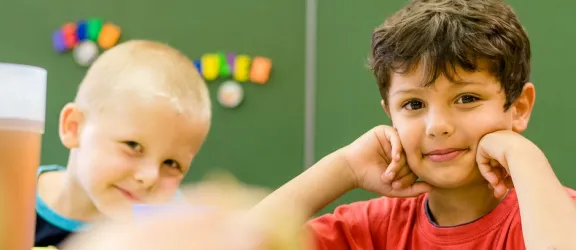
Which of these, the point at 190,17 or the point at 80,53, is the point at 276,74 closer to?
the point at 190,17

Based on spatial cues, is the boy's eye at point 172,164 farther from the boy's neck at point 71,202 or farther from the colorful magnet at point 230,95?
the colorful magnet at point 230,95

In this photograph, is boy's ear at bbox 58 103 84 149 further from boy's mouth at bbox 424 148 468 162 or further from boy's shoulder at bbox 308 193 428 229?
boy's mouth at bbox 424 148 468 162

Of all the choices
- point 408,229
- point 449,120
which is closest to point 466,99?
point 449,120

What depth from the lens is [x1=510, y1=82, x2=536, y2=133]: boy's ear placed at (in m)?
1.04

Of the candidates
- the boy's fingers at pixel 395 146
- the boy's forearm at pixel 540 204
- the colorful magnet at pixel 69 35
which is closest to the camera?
the boy's forearm at pixel 540 204

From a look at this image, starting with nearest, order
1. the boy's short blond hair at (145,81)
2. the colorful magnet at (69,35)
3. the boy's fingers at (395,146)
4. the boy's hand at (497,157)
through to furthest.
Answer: the boy's hand at (497,157)
the boy's fingers at (395,146)
the boy's short blond hair at (145,81)
the colorful magnet at (69,35)

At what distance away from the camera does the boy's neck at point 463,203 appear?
1.05m

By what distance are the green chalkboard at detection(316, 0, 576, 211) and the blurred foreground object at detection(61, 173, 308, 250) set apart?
1509 millimetres

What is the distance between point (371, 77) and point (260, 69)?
365mm

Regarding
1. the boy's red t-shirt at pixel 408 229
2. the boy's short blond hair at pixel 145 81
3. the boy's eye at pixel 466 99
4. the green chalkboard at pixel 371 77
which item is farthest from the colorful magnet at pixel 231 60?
the boy's eye at pixel 466 99

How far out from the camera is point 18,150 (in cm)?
54

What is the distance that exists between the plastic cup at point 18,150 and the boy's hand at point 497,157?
65 centimetres

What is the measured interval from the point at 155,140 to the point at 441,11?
543mm

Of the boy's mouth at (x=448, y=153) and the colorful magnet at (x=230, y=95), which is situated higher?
the boy's mouth at (x=448, y=153)
